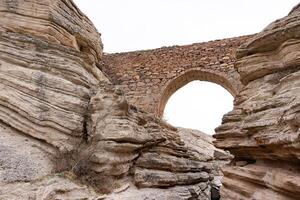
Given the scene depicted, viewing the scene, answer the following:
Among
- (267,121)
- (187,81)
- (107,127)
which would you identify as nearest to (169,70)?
(187,81)

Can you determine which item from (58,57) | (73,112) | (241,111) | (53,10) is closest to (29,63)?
(58,57)

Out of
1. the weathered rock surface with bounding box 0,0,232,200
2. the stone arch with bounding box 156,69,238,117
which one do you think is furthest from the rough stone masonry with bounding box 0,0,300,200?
the stone arch with bounding box 156,69,238,117

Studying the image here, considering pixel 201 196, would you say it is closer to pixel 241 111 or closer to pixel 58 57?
pixel 241 111

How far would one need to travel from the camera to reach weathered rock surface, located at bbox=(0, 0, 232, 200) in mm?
3553

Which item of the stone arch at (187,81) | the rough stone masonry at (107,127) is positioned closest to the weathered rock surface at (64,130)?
the rough stone masonry at (107,127)

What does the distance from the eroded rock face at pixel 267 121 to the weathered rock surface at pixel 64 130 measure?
3.48 feet

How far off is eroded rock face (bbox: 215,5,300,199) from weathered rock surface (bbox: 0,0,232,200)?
1062mm

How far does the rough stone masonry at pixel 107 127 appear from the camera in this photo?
10.6ft

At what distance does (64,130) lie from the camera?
13.2 feet

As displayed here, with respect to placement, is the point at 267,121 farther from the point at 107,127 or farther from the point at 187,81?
the point at 187,81

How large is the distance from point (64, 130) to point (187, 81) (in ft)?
30.7

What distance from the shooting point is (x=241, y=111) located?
4008 millimetres

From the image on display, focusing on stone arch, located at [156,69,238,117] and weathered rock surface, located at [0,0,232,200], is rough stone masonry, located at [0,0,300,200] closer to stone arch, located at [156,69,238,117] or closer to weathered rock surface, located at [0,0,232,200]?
weathered rock surface, located at [0,0,232,200]

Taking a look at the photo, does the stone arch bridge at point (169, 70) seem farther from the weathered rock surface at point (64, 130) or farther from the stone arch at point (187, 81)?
the weathered rock surface at point (64, 130)
